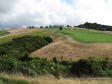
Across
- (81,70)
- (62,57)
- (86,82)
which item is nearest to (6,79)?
(86,82)

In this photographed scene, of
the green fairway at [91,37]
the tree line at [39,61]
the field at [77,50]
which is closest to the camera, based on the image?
the tree line at [39,61]

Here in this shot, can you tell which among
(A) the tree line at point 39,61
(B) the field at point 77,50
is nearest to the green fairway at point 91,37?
(B) the field at point 77,50

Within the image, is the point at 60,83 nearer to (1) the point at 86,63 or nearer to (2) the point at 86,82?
(2) the point at 86,82

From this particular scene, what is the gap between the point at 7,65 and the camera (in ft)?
74.1

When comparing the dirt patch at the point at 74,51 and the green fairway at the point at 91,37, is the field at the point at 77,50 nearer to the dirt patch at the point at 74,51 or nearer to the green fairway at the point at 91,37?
the dirt patch at the point at 74,51

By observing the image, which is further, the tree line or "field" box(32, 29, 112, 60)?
"field" box(32, 29, 112, 60)

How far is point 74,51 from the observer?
165ft

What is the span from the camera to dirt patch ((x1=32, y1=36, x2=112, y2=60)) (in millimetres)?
47703

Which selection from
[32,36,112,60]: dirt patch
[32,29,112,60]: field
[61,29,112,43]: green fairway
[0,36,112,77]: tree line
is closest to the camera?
[0,36,112,77]: tree line

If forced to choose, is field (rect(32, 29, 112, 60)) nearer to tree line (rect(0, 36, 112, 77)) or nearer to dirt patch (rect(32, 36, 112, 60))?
dirt patch (rect(32, 36, 112, 60))

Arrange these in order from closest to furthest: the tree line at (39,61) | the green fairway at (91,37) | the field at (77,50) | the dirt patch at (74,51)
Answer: the tree line at (39,61) < the dirt patch at (74,51) < the field at (77,50) < the green fairway at (91,37)

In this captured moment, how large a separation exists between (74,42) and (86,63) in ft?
104

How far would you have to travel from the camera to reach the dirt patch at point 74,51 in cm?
4770

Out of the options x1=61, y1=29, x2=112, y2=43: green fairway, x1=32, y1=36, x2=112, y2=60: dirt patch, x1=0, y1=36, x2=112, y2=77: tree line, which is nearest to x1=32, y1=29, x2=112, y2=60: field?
x1=32, y1=36, x2=112, y2=60: dirt patch
